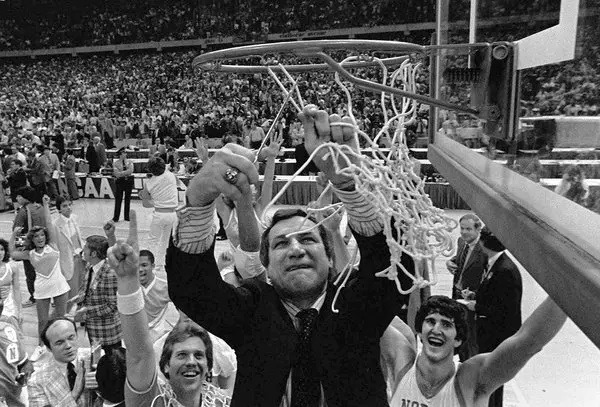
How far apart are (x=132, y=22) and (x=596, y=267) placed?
33653 millimetres

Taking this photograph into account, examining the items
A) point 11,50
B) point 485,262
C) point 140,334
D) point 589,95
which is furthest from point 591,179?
point 11,50

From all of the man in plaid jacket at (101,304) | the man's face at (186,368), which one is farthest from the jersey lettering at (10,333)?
the man's face at (186,368)

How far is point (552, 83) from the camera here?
4.98ft

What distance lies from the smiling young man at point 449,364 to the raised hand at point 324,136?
1182mm

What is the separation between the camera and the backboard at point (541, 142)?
105 centimetres

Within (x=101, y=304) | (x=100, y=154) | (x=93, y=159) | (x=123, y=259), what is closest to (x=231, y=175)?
(x=123, y=259)

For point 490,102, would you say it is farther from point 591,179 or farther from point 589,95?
point 591,179

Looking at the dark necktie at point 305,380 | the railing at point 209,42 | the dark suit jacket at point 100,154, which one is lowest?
the dark suit jacket at point 100,154

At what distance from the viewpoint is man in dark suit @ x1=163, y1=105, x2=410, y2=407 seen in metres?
1.55

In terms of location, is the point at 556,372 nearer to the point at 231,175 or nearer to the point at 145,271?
the point at 145,271

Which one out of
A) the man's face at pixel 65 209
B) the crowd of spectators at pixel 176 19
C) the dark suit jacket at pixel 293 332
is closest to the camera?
the dark suit jacket at pixel 293 332

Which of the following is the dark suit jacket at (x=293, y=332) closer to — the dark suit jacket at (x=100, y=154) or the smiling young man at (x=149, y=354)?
the smiling young man at (x=149, y=354)

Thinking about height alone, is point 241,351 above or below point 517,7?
below

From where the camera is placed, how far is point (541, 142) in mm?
1559
